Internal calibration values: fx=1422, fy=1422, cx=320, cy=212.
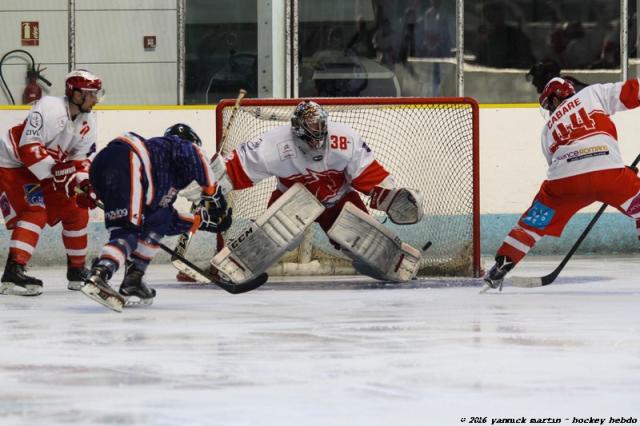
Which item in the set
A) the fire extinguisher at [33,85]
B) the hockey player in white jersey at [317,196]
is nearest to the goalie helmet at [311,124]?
the hockey player in white jersey at [317,196]

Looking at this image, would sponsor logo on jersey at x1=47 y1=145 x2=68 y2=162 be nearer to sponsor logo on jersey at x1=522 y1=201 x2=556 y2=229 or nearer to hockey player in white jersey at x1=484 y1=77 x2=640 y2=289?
hockey player in white jersey at x1=484 y1=77 x2=640 y2=289

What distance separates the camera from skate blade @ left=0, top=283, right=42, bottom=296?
5.98m

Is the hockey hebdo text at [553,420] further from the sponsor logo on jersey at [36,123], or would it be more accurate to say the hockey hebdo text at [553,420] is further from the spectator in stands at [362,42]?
the spectator in stands at [362,42]

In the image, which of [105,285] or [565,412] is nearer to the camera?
[565,412]

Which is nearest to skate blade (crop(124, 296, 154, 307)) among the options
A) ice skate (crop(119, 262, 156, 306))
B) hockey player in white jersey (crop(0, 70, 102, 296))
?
ice skate (crop(119, 262, 156, 306))

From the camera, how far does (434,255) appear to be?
695 cm

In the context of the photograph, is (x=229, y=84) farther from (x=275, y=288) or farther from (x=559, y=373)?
(x=559, y=373)

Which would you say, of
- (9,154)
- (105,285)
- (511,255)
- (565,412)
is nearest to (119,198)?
(105,285)

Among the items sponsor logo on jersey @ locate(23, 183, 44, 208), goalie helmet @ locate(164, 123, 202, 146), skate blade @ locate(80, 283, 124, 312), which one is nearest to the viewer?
skate blade @ locate(80, 283, 124, 312)

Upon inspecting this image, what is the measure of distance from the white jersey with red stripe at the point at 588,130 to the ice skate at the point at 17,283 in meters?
2.24

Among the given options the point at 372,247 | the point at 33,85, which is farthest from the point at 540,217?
the point at 33,85

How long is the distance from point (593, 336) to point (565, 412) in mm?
1376

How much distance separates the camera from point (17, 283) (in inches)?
235

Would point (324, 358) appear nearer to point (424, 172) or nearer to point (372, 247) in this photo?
point (372, 247)
